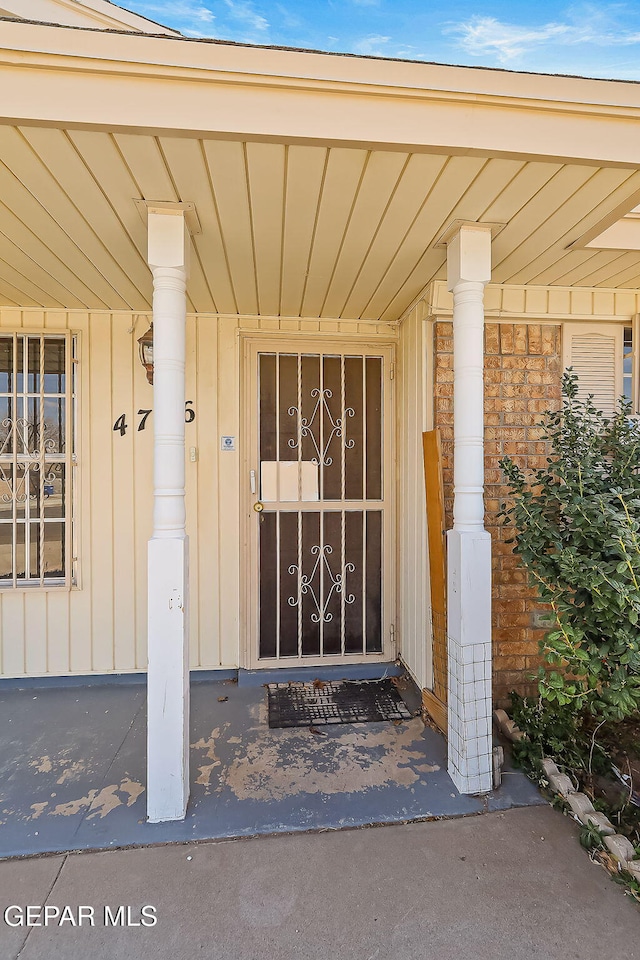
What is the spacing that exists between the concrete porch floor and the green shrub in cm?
60

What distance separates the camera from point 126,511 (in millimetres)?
2965

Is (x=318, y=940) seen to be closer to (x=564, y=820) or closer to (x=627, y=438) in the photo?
(x=564, y=820)

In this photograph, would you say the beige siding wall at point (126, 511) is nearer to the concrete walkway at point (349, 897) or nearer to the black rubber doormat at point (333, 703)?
the black rubber doormat at point (333, 703)

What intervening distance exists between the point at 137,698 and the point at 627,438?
9.85 feet

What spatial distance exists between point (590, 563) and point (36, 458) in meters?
3.05

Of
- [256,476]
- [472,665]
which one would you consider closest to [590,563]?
[472,665]

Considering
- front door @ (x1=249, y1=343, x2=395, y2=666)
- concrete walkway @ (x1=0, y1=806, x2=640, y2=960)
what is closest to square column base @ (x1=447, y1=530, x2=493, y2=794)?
concrete walkway @ (x1=0, y1=806, x2=640, y2=960)

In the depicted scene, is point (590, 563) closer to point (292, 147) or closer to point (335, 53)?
point (292, 147)

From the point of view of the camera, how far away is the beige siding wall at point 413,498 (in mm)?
2658

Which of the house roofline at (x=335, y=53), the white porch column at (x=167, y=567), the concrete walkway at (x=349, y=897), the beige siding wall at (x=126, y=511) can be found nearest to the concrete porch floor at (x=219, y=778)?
the concrete walkway at (x=349, y=897)

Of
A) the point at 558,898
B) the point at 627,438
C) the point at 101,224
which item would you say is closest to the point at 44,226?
the point at 101,224

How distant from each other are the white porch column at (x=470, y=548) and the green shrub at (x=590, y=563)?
238mm

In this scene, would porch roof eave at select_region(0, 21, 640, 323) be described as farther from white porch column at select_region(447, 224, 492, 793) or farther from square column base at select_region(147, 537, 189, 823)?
square column base at select_region(147, 537, 189, 823)

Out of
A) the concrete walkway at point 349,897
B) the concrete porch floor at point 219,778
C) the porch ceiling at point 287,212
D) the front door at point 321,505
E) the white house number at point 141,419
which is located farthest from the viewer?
the front door at point 321,505
